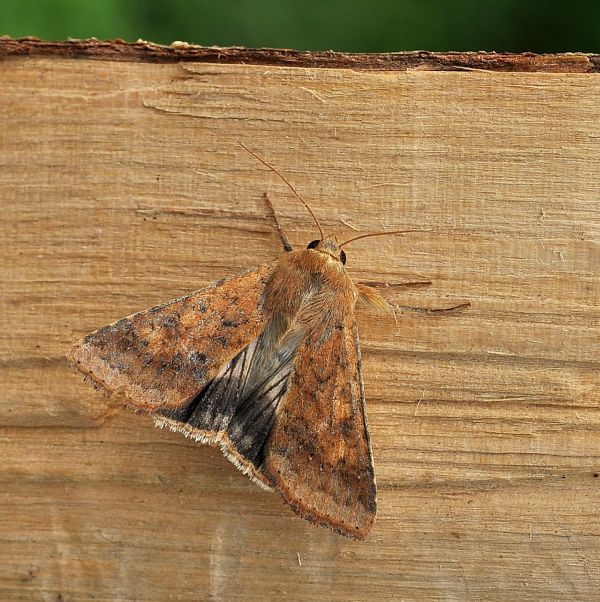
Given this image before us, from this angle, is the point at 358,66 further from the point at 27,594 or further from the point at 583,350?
the point at 27,594

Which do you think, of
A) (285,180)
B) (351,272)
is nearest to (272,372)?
(351,272)


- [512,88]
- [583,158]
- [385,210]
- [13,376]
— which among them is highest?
[512,88]

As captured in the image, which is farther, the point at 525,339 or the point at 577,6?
the point at 577,6

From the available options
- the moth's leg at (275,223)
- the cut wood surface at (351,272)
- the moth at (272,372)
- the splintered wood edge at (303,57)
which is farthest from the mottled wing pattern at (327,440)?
the splintered wood edge at (303,57)

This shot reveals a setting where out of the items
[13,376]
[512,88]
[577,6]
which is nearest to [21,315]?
[13,376]

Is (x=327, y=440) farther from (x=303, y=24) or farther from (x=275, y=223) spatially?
(x=303, y=24)

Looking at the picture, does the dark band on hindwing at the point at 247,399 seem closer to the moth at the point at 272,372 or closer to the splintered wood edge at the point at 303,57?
the moth at the point at 272,372

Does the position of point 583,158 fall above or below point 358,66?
below
